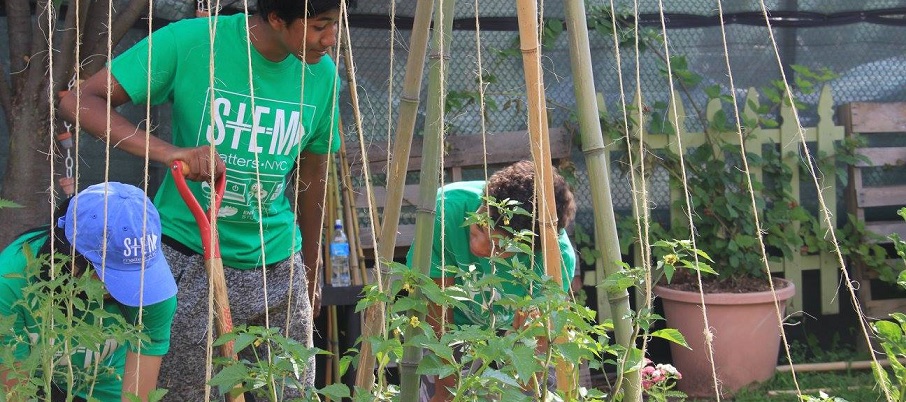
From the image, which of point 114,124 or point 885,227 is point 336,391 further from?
point 885,227

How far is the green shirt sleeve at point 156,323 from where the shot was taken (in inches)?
79.7

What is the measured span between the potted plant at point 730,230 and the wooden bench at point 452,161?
1.72 ft

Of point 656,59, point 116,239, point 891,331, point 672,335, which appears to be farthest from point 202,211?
point 656,59

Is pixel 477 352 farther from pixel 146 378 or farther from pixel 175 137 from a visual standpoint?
pixel 175 137

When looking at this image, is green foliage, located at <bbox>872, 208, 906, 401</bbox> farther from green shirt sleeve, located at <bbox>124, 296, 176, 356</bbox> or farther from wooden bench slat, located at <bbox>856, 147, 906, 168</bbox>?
wooden bench slat, located at <bbox>856, 147, 906, 168</bbox>

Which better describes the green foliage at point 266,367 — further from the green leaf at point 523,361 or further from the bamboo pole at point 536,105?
the bamboo pole at point 536,105

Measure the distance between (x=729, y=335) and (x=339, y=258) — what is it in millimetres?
1837

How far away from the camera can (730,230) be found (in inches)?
192

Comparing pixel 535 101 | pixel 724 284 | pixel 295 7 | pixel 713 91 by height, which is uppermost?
pixel 295 7

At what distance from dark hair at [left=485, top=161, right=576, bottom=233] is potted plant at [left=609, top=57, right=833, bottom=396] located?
2037 millimetres

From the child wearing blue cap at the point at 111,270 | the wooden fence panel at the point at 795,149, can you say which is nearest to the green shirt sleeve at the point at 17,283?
the child wearing blue cap at the point at 111,270

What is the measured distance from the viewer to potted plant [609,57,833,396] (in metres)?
4.55

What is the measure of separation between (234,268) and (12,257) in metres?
0.59

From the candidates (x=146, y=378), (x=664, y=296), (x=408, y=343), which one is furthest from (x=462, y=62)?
(x=408, y=343)
